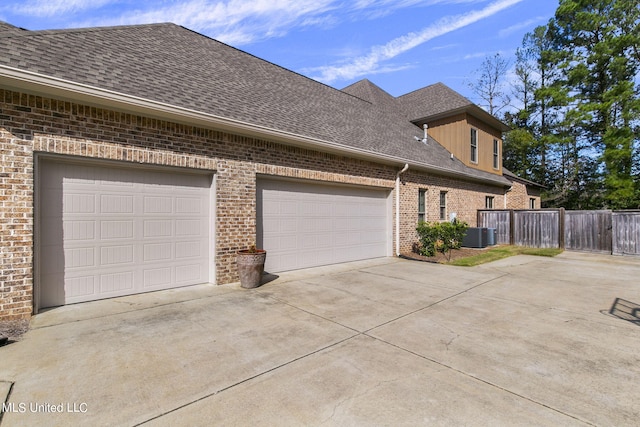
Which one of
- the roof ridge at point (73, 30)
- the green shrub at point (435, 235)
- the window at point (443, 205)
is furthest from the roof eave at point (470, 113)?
the roof ridge at point (73, 30)

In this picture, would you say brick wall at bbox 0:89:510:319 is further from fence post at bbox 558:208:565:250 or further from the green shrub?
fence post at bbox 558:208:565:250

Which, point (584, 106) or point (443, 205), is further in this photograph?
point (584, 106)

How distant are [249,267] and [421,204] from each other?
8251 mm

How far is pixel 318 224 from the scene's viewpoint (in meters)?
8.84

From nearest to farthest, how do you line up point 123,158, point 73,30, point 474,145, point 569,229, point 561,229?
1. point 123,158
2. point 73,30
3. point 569,229
4. point 561,229
5. point 474,145

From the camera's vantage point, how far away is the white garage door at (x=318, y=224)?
780cm

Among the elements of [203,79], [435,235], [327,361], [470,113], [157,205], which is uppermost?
[470,113]

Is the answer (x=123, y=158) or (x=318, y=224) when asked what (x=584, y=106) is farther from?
(x=123, y=158)

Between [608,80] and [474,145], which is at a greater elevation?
[608,80]

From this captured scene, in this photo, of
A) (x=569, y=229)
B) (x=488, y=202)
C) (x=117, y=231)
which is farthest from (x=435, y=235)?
(x=117, y=231)

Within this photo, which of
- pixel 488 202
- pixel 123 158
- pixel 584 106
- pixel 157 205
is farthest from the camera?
pixel 584 106

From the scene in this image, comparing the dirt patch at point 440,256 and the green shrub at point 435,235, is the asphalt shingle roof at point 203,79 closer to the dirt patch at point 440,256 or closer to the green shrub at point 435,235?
the green shrub at point 435,235

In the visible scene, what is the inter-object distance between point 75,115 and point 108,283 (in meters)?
2.89

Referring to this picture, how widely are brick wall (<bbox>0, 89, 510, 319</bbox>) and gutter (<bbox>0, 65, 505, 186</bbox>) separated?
6.6 inches
